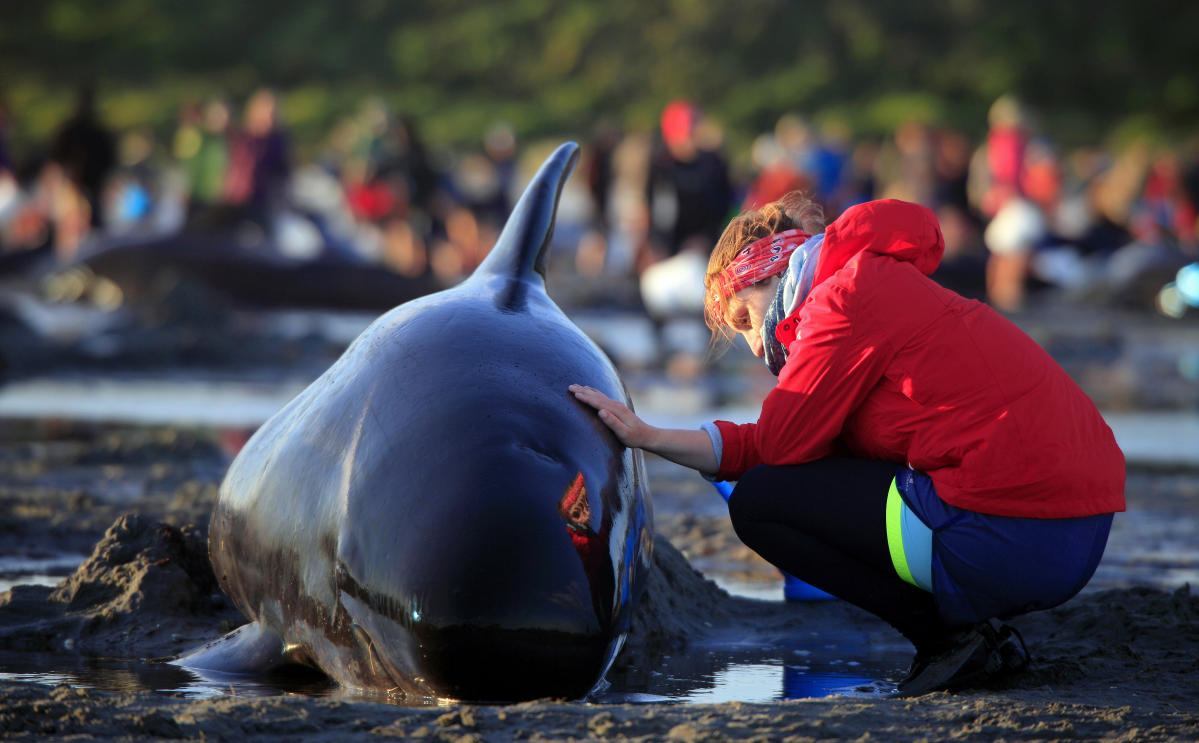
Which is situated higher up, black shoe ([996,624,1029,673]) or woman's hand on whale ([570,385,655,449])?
woman's hand on whale ([570,385,655,449])

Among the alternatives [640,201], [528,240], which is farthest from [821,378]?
[640,201]

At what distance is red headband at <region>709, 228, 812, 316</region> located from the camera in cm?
484

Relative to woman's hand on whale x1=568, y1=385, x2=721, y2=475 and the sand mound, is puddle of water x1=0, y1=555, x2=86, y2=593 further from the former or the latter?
woman's hand on whale x1=568, y1=385, x2=721, y2=475

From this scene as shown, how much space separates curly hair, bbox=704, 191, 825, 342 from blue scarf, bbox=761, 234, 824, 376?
0.15 meters

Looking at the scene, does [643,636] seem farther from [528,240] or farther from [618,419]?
[528,240]

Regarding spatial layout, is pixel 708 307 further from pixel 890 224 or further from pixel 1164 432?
pixel 1164 432

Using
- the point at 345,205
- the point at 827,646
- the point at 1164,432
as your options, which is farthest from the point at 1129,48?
the point at 827,646

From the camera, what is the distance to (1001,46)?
58312 mm

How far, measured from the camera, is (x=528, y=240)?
598cm

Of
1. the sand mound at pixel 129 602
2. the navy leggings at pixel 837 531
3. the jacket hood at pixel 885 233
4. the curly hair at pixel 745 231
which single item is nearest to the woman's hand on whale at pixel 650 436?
the navy leggings at pixel 837 531

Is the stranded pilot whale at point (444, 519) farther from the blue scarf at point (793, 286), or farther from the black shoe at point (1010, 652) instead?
the black shoe at point (1010, 652)

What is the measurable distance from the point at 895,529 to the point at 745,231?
100cm

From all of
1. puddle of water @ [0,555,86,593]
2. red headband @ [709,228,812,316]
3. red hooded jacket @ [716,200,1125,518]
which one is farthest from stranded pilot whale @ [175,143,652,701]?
puddle of water @ [0,555,86,593]

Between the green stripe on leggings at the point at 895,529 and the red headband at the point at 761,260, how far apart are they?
2.34ft
